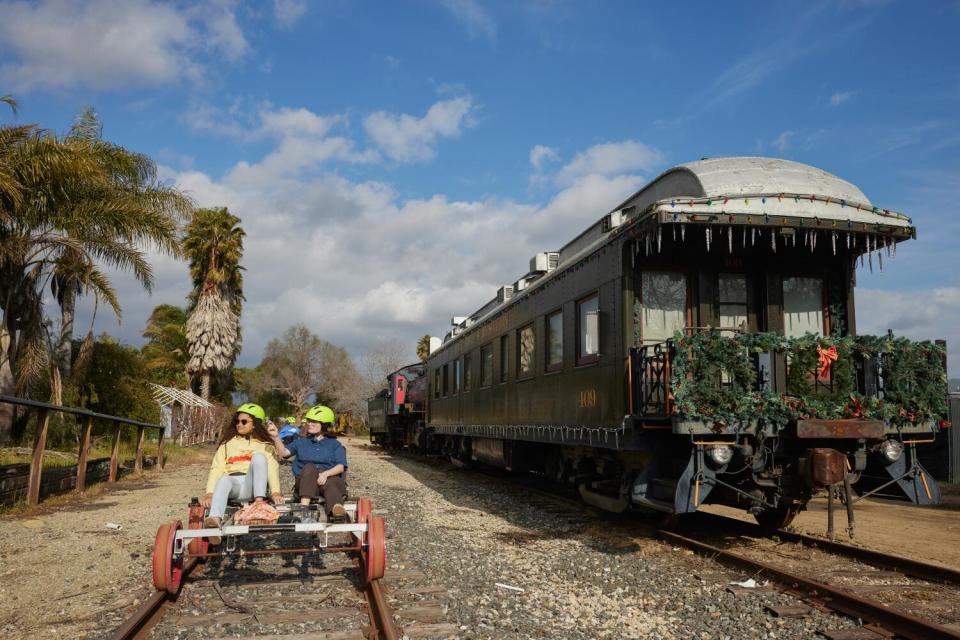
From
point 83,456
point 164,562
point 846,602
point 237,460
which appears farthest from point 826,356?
point 83,456

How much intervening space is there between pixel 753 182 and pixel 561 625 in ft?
15.1

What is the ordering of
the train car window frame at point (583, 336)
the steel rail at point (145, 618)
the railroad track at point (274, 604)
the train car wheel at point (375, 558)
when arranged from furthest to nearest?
the train car window frame at point (583, 336)
the train car wheel at point (375, 558)
the railroad track at point (274, 604)
the steel rail at point (145, 618)

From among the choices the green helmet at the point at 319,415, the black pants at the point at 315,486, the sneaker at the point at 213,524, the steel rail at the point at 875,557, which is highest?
the green helmet at the point at 319,415

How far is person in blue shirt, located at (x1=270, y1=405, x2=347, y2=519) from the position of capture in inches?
258

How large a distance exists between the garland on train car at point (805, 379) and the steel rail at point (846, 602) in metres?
1.22

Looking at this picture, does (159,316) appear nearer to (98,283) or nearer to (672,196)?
(98,283)

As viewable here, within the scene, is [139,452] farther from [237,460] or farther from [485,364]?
[237,460]

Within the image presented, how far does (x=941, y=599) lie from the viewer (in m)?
5.47

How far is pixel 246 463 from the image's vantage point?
20.8ft

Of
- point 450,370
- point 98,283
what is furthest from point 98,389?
point 450,370

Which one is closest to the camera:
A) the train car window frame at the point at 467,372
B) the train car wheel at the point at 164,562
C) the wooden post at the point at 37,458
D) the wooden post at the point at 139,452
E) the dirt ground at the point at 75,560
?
the dirt ground at the point at 75,560

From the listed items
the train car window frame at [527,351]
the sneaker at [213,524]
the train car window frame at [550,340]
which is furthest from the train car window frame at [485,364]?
the sneaker at [213,524]

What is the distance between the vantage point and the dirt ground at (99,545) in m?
5.26

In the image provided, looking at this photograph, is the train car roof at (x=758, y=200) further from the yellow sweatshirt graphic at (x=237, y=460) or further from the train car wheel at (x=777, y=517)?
the yellow sweatshirt graphic at (x=237, y=460)
